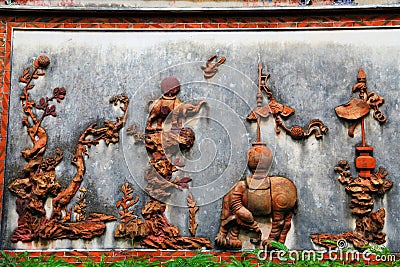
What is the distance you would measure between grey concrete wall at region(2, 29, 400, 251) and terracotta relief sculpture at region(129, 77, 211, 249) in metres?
0.09

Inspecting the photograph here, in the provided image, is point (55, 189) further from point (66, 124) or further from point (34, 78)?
point (34, 78)

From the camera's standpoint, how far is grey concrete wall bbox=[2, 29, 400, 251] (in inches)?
238

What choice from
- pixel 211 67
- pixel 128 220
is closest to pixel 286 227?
pixel 128 220

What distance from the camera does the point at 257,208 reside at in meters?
5.94

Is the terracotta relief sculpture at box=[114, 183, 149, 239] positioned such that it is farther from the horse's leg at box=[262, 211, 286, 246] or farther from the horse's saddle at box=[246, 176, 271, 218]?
the horse's leg at box=[262, 211, 286, 246]

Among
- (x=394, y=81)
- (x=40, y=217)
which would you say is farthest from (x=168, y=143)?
(x=394, y=81)

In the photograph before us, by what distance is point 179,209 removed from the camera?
6.07m

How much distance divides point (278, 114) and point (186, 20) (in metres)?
1.55

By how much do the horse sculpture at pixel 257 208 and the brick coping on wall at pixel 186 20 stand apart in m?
A: 1.85

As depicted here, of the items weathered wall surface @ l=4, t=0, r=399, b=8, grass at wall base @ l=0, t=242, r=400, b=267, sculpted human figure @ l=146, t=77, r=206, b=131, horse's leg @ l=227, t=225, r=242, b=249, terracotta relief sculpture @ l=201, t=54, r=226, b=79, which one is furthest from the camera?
weathered wall surface @ l=4, t=0, r=399, b=8

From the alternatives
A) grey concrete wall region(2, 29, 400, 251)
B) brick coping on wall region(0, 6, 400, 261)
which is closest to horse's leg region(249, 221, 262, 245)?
grey concrete wall region(2, 29, 400, 251)

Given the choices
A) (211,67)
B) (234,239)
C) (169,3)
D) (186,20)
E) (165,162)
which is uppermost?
(169,3)

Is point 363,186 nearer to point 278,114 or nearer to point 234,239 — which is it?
point 278,114

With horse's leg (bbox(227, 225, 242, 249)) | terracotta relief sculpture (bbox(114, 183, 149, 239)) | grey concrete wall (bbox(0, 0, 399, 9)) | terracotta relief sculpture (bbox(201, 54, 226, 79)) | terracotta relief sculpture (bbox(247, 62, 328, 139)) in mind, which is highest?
grey concrete wall (bbox(0, 0, 399, 9))
